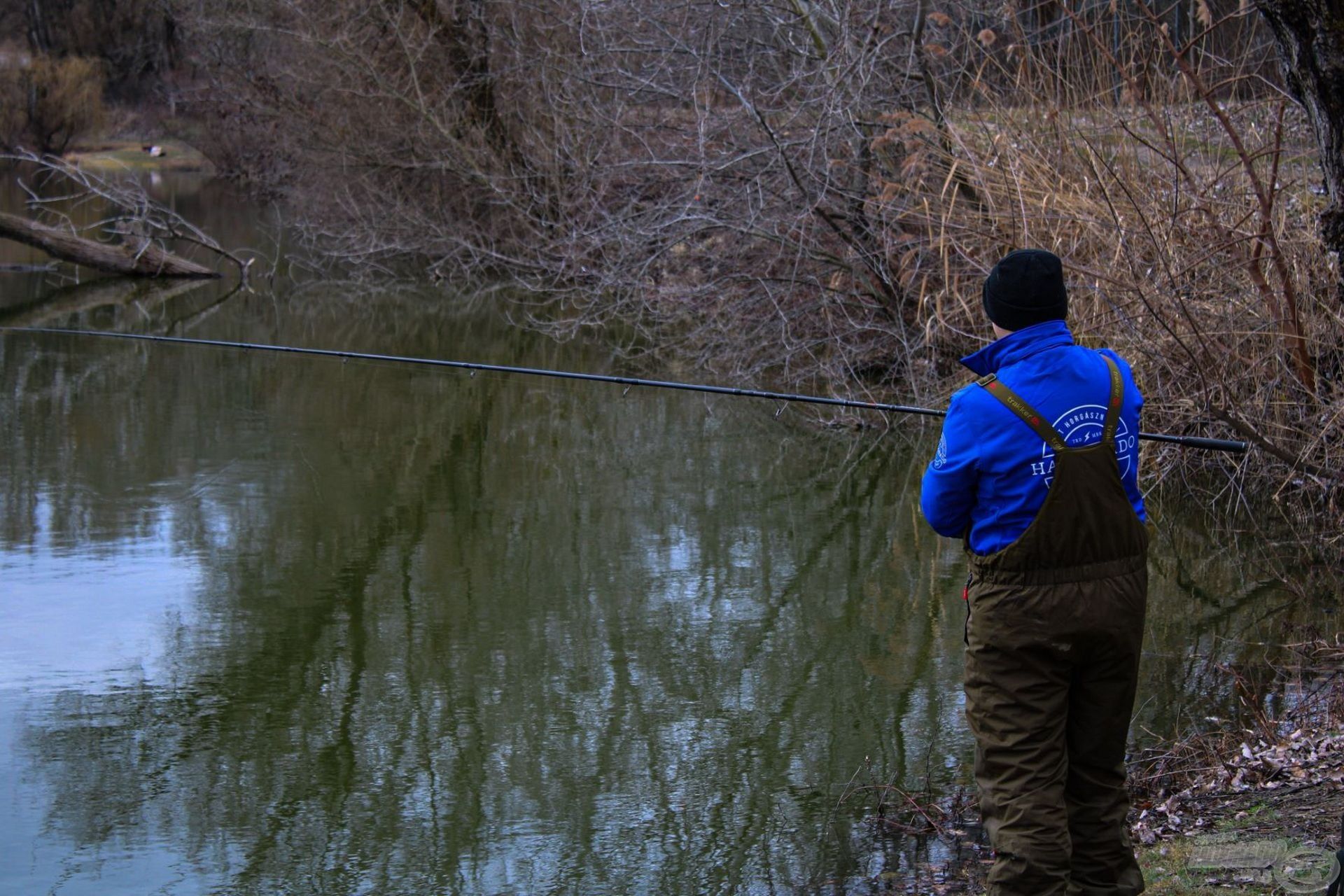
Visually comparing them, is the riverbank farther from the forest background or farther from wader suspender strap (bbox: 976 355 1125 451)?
the forest background

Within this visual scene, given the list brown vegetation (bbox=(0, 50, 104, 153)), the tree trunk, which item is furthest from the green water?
brown vegetation (bbox=(0, 50, 104, 153))

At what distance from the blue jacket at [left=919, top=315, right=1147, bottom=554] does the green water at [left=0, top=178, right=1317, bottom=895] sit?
49.0 inches

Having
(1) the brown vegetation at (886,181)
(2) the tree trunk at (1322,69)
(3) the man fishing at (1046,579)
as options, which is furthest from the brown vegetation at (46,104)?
(3) the man fishing at (1046,579)

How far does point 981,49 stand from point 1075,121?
1537 millimetres

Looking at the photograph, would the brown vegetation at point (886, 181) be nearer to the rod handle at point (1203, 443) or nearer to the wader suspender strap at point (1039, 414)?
the rod handle at point (1203, 443)

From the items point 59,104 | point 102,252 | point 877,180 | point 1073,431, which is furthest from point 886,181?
point 59,104

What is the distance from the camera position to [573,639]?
18.9ft

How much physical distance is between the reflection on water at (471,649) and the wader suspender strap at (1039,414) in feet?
4.74

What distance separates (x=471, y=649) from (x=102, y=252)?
44.0 ft

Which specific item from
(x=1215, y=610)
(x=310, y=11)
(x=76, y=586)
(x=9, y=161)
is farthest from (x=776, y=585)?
(x=9, y=161)

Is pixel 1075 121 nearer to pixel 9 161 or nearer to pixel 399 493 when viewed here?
Answer: pixel 399 493

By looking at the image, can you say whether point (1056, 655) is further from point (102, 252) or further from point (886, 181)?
point (102, 252)

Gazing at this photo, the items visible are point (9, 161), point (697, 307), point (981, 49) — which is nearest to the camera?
point (981, 49)

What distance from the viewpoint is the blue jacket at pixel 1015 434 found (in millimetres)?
3010
